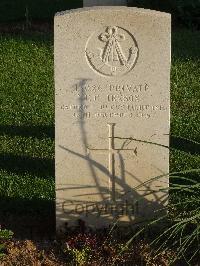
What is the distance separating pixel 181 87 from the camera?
9.49m

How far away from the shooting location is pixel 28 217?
233 inches

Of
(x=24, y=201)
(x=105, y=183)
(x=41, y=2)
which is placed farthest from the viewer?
(x=41, y=2)

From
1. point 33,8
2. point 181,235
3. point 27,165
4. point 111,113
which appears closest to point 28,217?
point 27,165

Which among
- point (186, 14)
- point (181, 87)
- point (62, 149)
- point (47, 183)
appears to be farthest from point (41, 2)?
point (62, 149)

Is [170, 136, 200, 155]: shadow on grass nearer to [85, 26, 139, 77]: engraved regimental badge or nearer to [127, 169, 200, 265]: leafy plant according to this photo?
[127, 169, 200, 265]: leafy plant

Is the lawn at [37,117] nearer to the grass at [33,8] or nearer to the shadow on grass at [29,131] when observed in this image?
the shadow on grass at [29,131]

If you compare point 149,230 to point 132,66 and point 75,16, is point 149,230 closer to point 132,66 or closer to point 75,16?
point 132,66

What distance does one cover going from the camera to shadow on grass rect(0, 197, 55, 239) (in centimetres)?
565

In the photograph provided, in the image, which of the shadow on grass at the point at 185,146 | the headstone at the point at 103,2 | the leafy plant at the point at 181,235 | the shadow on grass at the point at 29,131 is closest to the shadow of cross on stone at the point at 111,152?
the leafy plant at the point at 181,235

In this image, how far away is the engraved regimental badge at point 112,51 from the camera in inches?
199

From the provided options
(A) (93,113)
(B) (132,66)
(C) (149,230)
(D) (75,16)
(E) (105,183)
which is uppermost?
(D) (75,16)

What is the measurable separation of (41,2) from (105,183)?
1092cm

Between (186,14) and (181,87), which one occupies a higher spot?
(186,14)

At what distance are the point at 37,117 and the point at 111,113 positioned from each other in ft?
11.0
